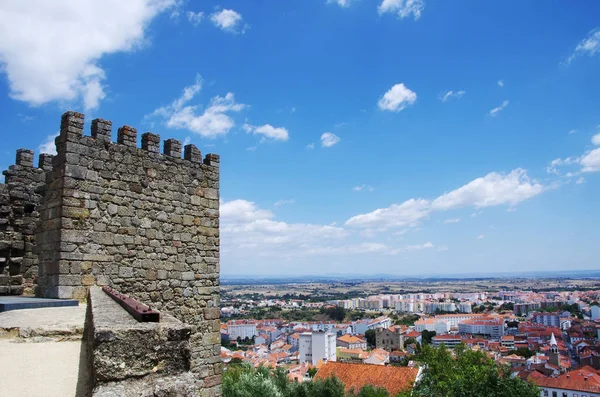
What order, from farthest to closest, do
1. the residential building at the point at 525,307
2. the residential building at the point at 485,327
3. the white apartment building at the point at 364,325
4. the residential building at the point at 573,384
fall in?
the residential building at the point at 525,307, the white apartment building at the point at 364,325, the residential building at the point at 485,327, the residential building at the point at 573,384

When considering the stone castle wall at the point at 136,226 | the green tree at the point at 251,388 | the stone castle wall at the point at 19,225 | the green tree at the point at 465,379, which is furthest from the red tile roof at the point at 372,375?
the stone castle wall at the point at 19,225

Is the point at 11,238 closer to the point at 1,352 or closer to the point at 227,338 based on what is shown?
the point at 1,352

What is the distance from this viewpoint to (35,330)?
13.0ft

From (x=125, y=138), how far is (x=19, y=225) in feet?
9.03

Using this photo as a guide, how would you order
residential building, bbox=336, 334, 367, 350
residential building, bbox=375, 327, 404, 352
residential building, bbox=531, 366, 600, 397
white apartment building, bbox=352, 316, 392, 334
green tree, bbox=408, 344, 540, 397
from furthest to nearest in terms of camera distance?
white apartment building, bbox=352, 316, 392, 334
residential building, bbox=375, 327, 404, 352
residential building, bbox=336, 334, 367, 350
residential building, bbox=531, 366, 600, 397
green tree, bbox=408, 344, 540, 397

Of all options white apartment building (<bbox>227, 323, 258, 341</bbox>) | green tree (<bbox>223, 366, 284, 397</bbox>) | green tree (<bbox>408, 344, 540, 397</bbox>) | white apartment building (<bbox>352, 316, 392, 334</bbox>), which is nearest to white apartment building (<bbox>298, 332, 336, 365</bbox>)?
white apartment building (<bbox>227, 323, 258, 341</bbox>)

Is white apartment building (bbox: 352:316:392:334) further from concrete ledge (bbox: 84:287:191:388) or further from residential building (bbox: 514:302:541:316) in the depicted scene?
concrete ledge (bbox: 84:287:191:388)

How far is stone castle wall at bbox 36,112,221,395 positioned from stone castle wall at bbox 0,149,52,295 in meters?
1.70

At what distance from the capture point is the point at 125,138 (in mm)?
6781

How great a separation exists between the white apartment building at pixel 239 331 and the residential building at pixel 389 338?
3297 centimetres

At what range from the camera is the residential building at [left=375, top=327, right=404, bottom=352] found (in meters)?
112

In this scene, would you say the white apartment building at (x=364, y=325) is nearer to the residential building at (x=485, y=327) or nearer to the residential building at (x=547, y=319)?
the residential building at (x=485, y=327)

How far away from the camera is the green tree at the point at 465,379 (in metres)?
20.8

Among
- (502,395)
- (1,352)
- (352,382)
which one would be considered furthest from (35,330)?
(352,382)
